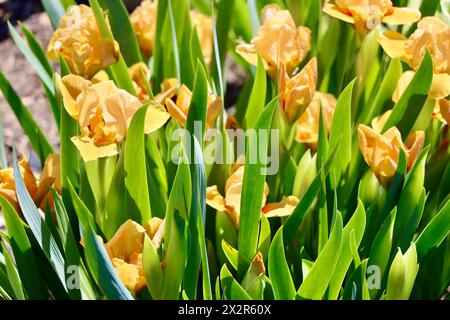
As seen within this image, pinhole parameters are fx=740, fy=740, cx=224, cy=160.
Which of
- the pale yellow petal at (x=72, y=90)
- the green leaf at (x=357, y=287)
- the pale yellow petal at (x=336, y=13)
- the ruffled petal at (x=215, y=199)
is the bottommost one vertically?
the green leaf at (x=357, y=287)

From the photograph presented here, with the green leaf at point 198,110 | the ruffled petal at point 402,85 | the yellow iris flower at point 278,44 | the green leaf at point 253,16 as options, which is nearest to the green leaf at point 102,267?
the green leaf at point 198,110

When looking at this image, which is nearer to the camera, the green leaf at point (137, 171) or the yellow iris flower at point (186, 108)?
the green leaf at point (137, 171)

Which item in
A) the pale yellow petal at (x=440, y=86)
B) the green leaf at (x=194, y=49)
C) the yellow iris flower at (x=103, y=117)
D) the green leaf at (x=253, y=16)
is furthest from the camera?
the green leaf at (x=253, y=16)

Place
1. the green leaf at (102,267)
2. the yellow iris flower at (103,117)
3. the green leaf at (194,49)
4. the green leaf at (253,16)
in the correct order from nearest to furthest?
the green leaf at (102,267)
the yellow iris flower at (103,117)
the green leaf at (194,49)
the green leaf at (253,16)

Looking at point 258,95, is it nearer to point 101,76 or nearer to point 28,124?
point 101,76

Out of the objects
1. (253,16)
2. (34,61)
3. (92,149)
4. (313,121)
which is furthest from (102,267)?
(253,16)

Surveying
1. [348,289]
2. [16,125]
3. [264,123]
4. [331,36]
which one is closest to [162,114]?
[264,123]

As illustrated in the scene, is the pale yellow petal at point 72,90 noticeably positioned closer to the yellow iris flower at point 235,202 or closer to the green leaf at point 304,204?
the yellow iris flower at point 235,202
